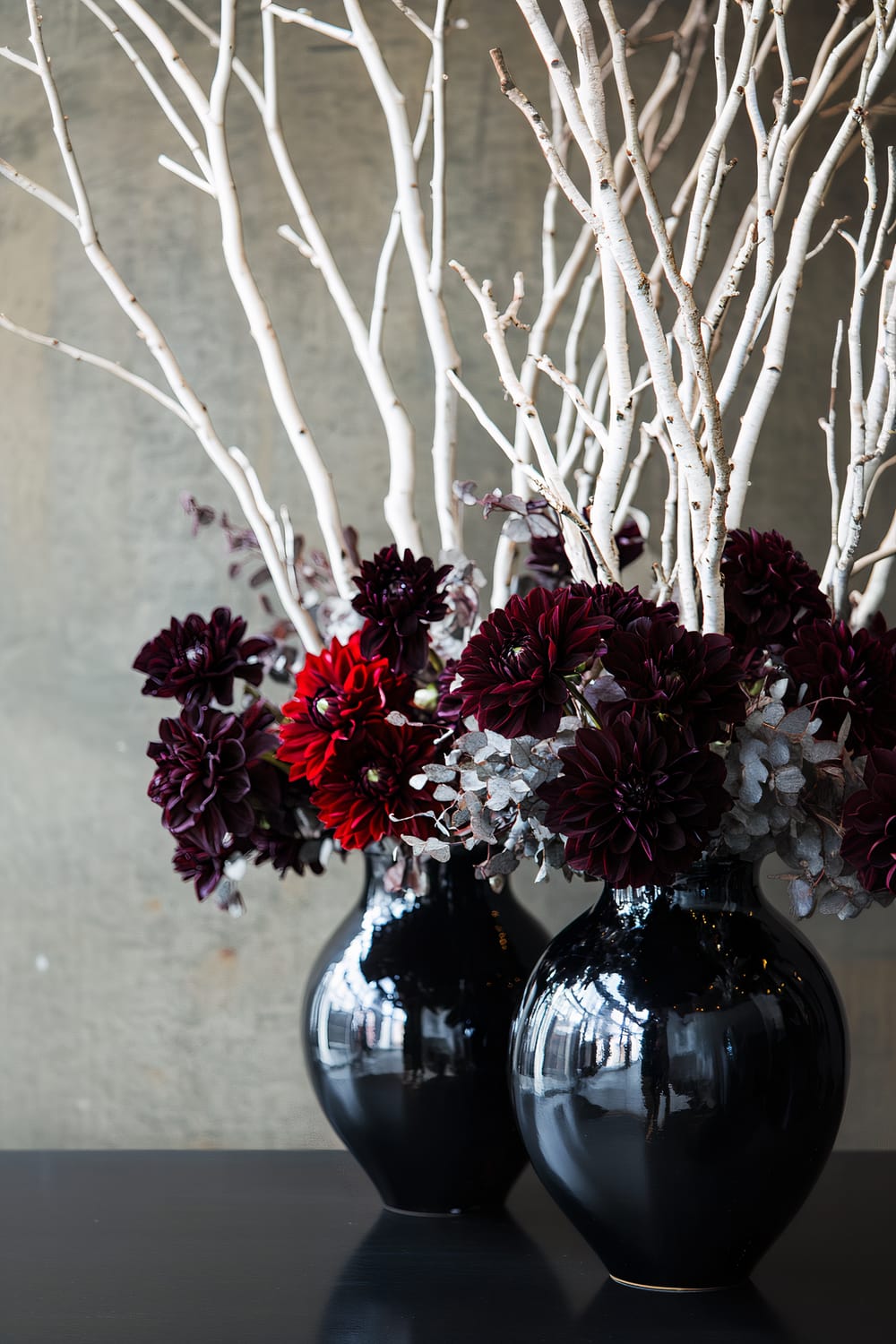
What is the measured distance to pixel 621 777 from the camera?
59cm

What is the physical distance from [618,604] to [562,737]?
3.0 inches

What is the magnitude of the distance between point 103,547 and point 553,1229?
90 centimetres

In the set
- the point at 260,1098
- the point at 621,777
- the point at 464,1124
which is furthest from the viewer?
the point at 260,1098

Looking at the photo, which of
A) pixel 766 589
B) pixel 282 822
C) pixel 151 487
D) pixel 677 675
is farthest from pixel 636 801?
pixel 151 487

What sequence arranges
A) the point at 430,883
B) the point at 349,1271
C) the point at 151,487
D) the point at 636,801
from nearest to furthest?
the point at 636,801 → the point at 349,1271 → the point at 430,883 → the point at 151,487

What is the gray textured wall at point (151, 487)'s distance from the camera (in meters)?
1.36

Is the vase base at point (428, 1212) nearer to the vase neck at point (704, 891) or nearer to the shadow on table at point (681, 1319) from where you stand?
the shadow on table at point (681, 1319)

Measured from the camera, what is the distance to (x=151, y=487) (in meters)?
1.39

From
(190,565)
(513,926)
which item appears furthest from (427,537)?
(513,926)

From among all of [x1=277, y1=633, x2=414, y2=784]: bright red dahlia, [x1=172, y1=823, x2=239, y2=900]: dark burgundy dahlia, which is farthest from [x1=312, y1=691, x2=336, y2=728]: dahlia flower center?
[x1=172, y1=823, x2=239, y2=900]: dark burgundy dahlia

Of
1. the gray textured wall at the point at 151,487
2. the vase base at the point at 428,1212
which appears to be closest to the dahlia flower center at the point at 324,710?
the vase base at the point at 428,1212

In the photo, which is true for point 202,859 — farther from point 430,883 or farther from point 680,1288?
point 680,1288

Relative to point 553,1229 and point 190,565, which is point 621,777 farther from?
point 190,565

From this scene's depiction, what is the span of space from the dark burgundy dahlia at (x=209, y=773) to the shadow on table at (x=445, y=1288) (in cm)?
27
